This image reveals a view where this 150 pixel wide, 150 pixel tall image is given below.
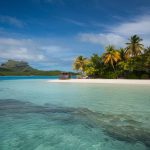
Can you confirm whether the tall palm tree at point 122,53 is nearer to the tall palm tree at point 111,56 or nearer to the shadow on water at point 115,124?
the tall palm tree at point 111,56

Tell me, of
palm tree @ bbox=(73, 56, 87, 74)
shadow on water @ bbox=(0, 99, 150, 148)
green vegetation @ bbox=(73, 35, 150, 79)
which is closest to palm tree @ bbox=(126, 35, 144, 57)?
green vegetation @ bbox=(73, 35, 150, 79)

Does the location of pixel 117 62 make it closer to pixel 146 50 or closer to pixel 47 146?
pixel 146 50

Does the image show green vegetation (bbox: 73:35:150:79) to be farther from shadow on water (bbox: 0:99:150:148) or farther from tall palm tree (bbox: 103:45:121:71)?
shadow on water (bbox: 0:99:150:148)

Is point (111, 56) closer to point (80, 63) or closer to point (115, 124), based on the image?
point (80, 63)

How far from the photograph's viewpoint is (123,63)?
41.4 m

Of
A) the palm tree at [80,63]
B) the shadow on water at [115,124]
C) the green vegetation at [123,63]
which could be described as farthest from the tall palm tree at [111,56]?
the shadow on water at [115,124]

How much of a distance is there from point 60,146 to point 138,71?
39.2m

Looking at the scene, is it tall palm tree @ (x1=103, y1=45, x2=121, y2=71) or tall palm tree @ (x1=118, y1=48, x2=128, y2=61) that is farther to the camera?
tall palm tree @ (x1=118, y1=48, x2=128, y2=61)

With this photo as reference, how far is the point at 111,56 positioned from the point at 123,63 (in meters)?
3.21

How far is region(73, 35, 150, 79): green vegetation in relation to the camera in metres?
Result: 39.6

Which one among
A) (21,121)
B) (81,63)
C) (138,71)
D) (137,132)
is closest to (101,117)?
(137,132)

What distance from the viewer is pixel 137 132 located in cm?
616

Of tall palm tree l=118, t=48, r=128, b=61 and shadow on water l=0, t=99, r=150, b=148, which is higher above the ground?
tall palm tree l=118, t=48, r=128, b=61

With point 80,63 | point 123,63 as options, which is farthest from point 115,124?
point 80,63
